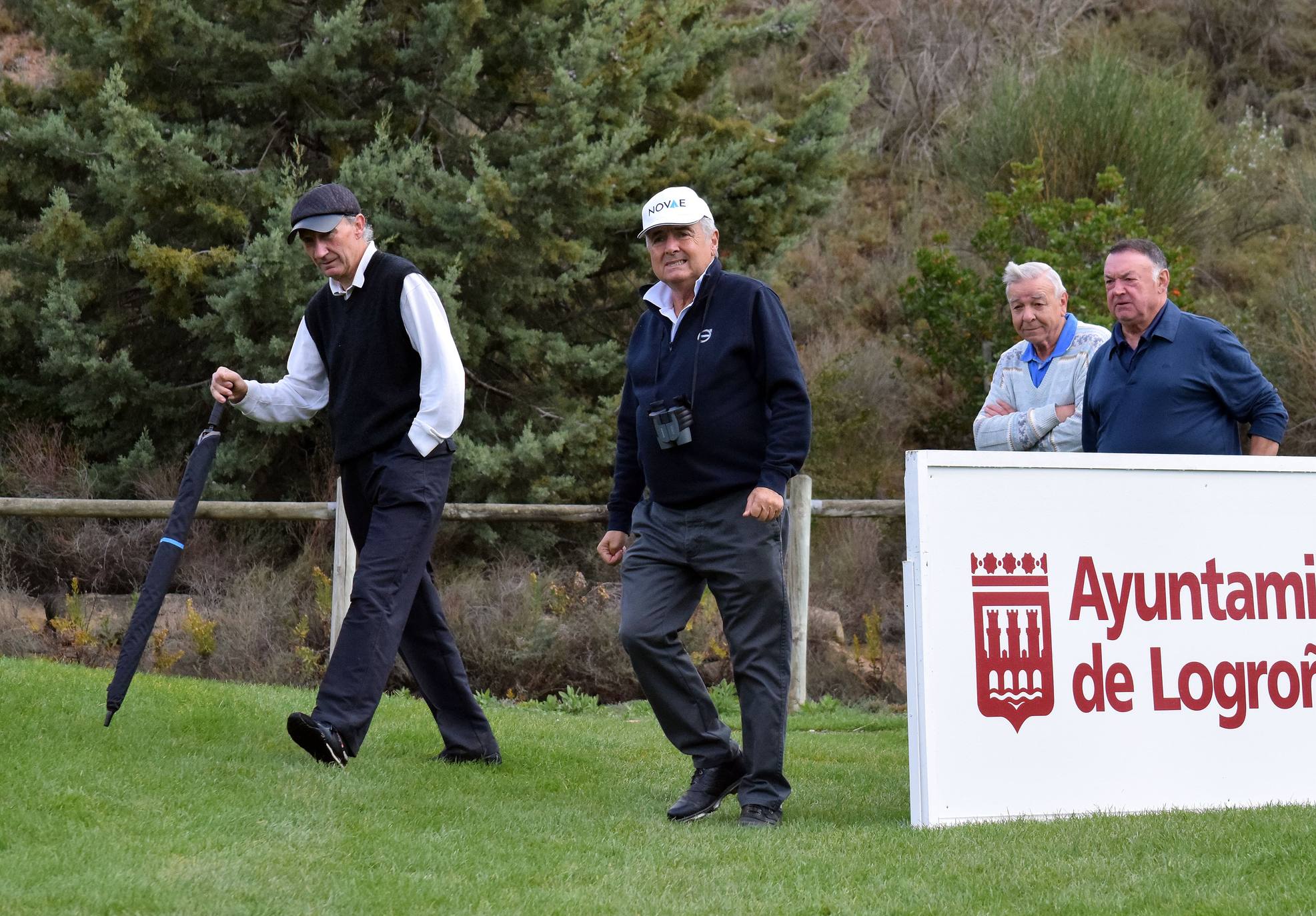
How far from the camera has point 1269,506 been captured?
542 cm

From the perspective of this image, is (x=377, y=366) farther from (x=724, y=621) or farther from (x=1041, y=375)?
(x=1041, y=375)

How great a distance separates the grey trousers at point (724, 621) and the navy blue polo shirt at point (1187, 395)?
1591mm

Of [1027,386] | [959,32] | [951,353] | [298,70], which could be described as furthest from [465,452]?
[959,32]

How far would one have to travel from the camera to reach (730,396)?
515cm

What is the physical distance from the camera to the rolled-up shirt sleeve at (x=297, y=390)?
592cm

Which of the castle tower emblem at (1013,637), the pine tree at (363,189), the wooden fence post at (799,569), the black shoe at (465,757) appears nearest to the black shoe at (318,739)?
the black shoe at (465,757)

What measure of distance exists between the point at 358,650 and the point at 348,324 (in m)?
1.25

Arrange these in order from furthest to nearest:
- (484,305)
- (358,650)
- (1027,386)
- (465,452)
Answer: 1. (484,305)
2. (465,452)
3. (1027,386)
4. (358,650)

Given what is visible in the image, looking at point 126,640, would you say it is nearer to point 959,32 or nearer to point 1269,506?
point 1269,506

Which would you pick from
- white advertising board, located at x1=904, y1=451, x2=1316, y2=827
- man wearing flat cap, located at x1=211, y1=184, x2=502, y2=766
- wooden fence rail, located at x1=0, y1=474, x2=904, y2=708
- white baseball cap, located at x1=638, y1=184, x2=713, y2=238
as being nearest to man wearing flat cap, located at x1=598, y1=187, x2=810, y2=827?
white baseball cap, located at x1=638, y1=184, x2=713, y2=238

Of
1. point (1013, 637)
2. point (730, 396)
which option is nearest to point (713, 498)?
point (730, 396)

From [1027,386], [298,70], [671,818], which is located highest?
[298,70]

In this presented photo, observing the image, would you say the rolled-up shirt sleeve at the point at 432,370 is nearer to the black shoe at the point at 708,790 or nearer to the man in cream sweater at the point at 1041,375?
the black shoe at the point at 708,790

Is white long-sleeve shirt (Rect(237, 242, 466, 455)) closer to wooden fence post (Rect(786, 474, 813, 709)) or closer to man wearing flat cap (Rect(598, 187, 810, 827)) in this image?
man wearing flat cap (Rect(598, 187, 810, 827))
